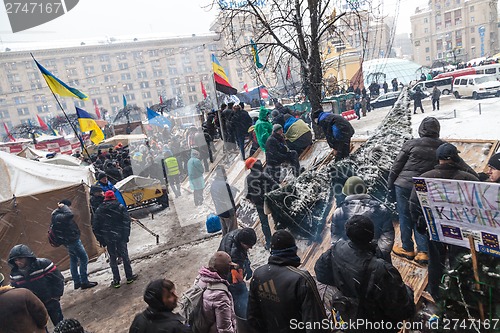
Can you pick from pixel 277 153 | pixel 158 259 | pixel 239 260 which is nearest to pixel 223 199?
pixel 277 153

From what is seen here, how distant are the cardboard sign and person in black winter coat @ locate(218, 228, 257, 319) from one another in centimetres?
196

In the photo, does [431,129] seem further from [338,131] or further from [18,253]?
[18,253]

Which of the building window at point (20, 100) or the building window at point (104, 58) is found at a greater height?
the building window at point (104, 58)

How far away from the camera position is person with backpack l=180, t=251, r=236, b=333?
2.94 metres

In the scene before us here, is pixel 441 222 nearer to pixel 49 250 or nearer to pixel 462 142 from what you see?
pixel 462 142

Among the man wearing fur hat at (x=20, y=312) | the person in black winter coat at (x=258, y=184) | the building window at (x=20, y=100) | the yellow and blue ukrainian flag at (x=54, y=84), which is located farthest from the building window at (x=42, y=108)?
the man wearing fur hat at (x=20, y=312)

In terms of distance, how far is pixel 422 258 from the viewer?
4152 millimetres

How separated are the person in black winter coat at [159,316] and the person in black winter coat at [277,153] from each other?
201 inches

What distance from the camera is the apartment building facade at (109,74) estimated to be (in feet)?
230

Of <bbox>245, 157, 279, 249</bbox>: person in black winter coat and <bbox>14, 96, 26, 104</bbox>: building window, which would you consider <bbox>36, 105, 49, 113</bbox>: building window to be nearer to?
<bbox>14, 96, 26, 104</bbox>: building window

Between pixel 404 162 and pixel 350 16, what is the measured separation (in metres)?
8.50

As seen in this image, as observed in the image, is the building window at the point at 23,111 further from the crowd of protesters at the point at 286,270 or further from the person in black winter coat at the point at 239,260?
the person in black winter coat at the point at 239,260

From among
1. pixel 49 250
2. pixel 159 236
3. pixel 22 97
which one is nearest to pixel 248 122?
pixel 159 236

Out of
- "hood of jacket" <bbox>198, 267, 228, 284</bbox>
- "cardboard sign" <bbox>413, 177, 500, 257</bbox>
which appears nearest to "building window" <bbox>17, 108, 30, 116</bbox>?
"hood of jacket" <bbox>198, 267, 228, 284</bbox>
